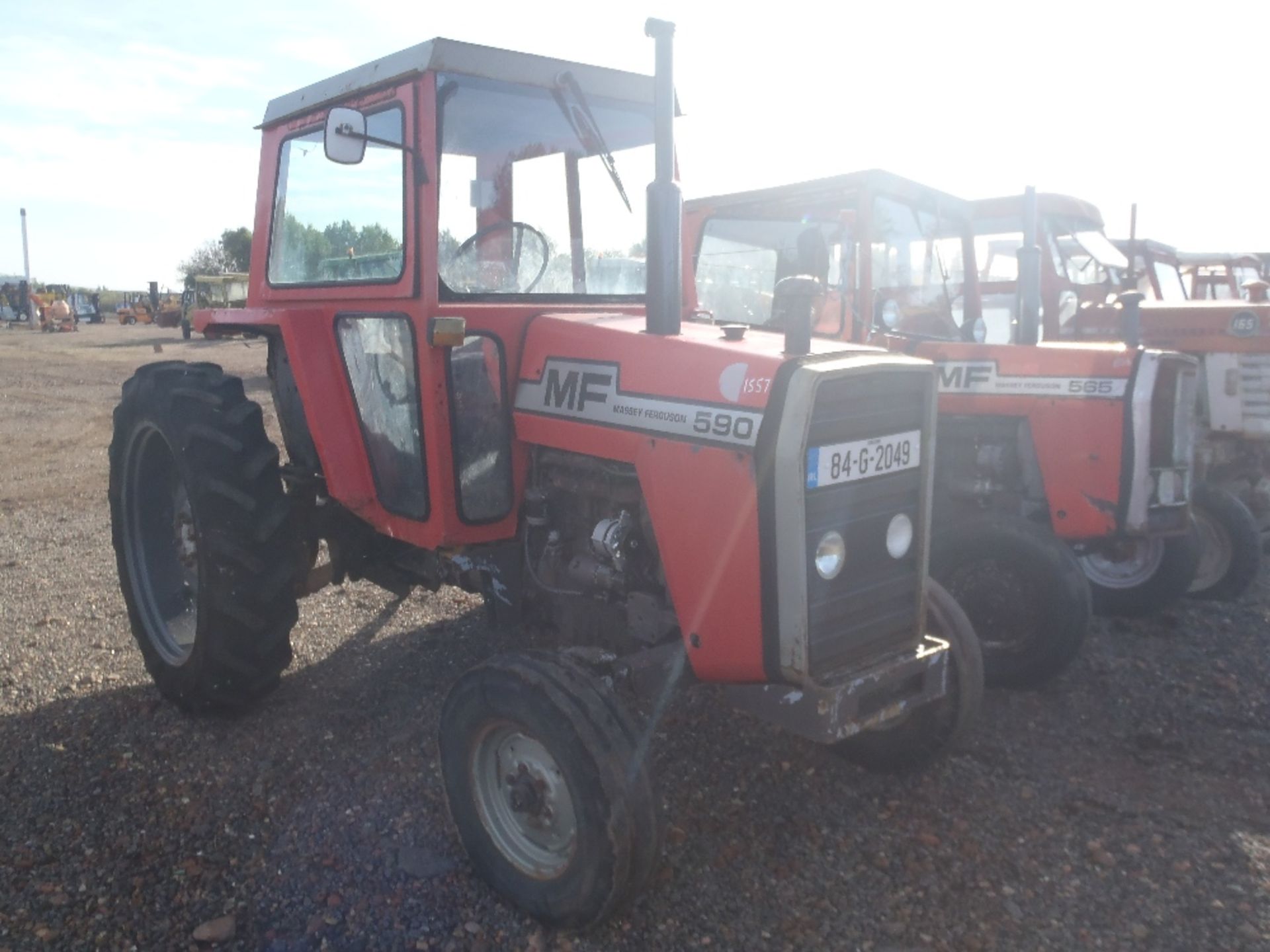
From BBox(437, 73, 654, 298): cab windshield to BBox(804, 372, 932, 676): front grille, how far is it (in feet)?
3.95

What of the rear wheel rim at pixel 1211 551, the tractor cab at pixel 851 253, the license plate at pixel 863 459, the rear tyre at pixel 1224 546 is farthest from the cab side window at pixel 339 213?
the rear wheel rim at pixel 1211 551

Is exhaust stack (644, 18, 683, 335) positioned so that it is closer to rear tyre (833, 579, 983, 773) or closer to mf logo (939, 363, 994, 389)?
rear tyre (833, 579, 983, 773)

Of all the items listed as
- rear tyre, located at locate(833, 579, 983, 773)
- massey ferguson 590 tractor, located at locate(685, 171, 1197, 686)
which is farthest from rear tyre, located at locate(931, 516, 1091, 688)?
rear tyre, located at locate(833, 579, 983, 773)

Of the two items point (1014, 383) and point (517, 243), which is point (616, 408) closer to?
point (517, 243)

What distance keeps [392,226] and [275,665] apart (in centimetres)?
161

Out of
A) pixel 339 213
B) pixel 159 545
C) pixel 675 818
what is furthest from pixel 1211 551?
pixel 159 545

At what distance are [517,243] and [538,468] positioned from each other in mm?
751

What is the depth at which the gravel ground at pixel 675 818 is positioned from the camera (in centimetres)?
255

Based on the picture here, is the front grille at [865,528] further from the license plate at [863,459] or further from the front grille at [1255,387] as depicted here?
the front grille at [1255,387]

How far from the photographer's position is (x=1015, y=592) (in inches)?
164

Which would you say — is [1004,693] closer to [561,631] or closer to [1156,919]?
[1156,919]

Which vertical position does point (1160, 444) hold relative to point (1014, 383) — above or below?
below

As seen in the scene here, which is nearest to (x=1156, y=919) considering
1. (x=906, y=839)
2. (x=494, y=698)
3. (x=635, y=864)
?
(x=906, y=839)

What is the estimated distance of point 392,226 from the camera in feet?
10.5
